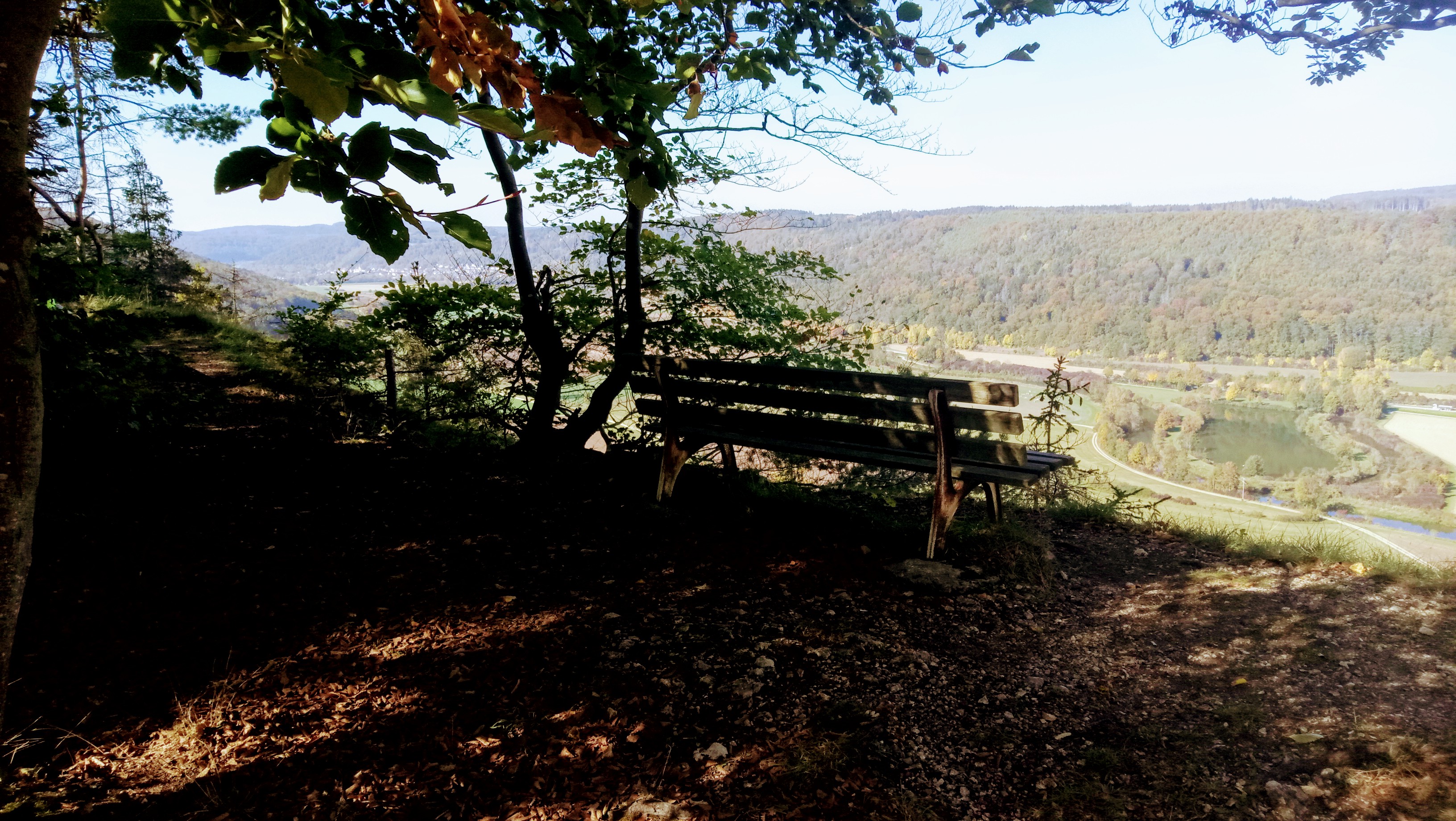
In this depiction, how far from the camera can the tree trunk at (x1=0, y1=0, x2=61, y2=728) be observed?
1.46 m

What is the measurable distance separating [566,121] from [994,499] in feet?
12.6

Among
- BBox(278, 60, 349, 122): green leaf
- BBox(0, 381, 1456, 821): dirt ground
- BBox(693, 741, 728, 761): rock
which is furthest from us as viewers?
BBox(693, 741, 728, 761): rock

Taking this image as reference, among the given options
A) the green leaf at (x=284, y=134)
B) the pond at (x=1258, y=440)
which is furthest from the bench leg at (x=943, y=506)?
the pond at (x=1258, y=440)

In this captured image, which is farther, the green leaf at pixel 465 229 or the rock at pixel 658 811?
the rock at pixel 658 811

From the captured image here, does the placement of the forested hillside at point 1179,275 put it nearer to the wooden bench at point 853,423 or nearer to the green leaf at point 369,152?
A: the wooden bench at point 853,423

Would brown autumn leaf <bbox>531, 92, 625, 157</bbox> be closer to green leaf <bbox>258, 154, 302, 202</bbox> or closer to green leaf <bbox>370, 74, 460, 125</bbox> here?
green leaf <bbox>370, 74, 460, 125</bbox>

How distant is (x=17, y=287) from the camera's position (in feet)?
4.91

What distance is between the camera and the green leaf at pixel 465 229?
1.23 m

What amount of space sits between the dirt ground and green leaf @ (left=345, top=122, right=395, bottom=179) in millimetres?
1689

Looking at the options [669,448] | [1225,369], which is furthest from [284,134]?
[1225,369]

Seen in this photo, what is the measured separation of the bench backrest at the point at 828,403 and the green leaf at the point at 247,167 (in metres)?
3.01

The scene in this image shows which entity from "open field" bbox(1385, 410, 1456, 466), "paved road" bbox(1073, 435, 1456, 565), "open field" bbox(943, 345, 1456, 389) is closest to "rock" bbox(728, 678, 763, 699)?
"paved road" bbox(1073, 435, 1456, 565)

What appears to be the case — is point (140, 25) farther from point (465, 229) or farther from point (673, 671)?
point (673, 671)

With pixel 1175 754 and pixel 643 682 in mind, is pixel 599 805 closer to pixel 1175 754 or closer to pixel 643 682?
pixel 643 682
